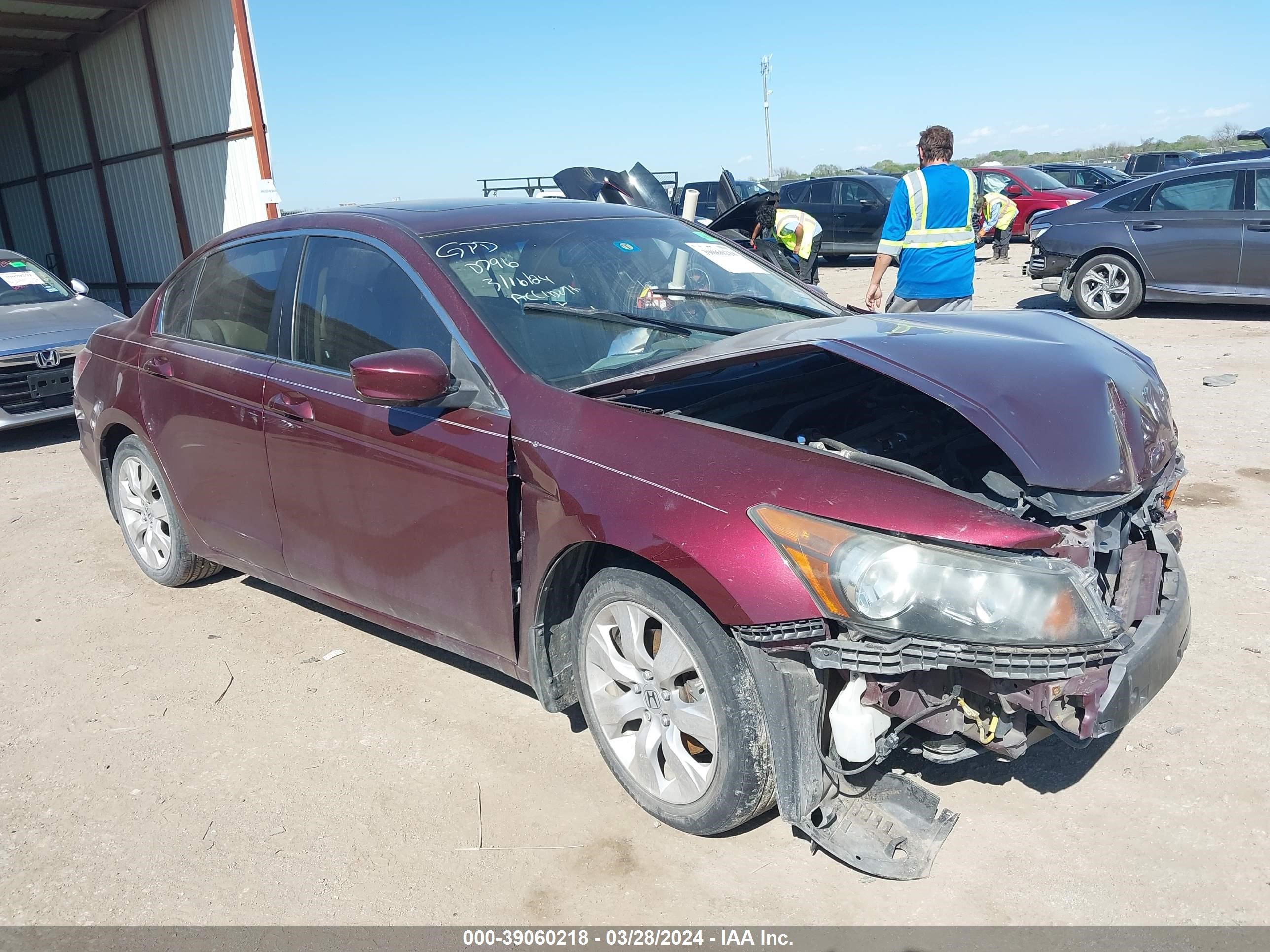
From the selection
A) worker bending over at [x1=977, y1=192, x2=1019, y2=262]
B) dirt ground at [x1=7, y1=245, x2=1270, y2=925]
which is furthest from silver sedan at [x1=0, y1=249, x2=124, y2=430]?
worker bending over at [x1=977, y1=192, x2=1019, y2=262]

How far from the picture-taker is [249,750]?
11.0 feet

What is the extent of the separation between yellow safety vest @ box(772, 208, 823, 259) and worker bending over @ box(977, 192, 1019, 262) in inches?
255

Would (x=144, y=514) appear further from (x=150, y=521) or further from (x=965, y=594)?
(x=965, y=594)

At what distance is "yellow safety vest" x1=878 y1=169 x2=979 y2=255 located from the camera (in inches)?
221

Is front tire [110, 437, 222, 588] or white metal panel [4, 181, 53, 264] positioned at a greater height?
white metal panel [4, 181, 53, 264]

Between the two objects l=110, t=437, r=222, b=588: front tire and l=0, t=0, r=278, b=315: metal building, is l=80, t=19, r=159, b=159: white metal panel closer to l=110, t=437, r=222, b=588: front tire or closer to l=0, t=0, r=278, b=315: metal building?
l=0, t=0, r=278, b=315: metal building

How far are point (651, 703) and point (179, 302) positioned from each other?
3.00m

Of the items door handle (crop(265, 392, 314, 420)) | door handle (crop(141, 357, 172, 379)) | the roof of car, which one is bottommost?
door handle (crop(265, 392, 314, 420))

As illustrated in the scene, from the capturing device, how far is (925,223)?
5633 mm

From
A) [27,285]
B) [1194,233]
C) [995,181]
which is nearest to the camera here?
[27,285]

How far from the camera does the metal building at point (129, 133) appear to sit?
1338 cm

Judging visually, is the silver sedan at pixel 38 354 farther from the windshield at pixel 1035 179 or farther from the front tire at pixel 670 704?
the windshield at pixel 1035 179

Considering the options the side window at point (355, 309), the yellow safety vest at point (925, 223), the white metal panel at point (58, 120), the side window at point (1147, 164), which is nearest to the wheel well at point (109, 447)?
the side window at point (355, 309)
